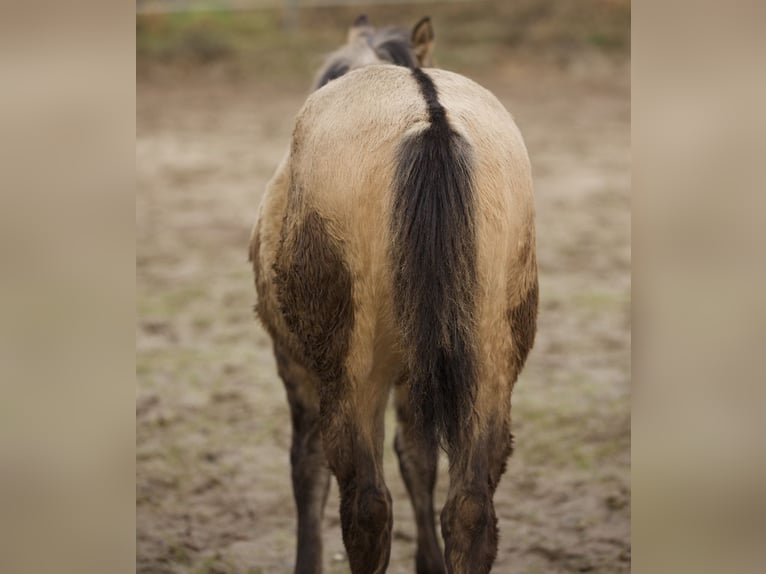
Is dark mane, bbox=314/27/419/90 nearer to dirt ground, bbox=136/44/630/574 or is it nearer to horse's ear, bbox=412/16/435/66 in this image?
horse's ear, bbox=412/16/435/66

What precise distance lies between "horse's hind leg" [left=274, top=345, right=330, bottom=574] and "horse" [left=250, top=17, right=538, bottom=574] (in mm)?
760

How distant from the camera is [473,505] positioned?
2.50m

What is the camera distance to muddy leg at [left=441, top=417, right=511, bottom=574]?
2.50m

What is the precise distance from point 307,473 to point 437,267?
154 cm

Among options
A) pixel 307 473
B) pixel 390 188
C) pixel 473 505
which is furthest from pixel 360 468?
pixel 307 473

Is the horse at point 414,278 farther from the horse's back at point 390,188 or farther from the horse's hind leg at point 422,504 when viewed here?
the horse's hind leg at point 422,504

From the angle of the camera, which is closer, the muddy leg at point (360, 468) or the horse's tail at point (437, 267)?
the horse's tail at point (437, 267)

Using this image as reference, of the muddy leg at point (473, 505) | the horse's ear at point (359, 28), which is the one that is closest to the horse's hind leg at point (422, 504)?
the muddy leg at point (473, 505)

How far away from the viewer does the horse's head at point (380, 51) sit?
11.8 feet

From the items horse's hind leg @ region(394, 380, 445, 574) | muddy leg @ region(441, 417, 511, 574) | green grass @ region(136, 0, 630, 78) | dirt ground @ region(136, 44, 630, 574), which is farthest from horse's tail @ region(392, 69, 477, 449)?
green grass @ region(136, 0, 630, 78)

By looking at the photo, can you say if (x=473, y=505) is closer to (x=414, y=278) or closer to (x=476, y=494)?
(x=476, y=494)

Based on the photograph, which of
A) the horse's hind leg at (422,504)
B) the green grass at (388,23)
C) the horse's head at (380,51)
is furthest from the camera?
the green grass at (388,23)

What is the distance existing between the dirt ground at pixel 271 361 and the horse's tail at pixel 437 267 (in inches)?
68.7
